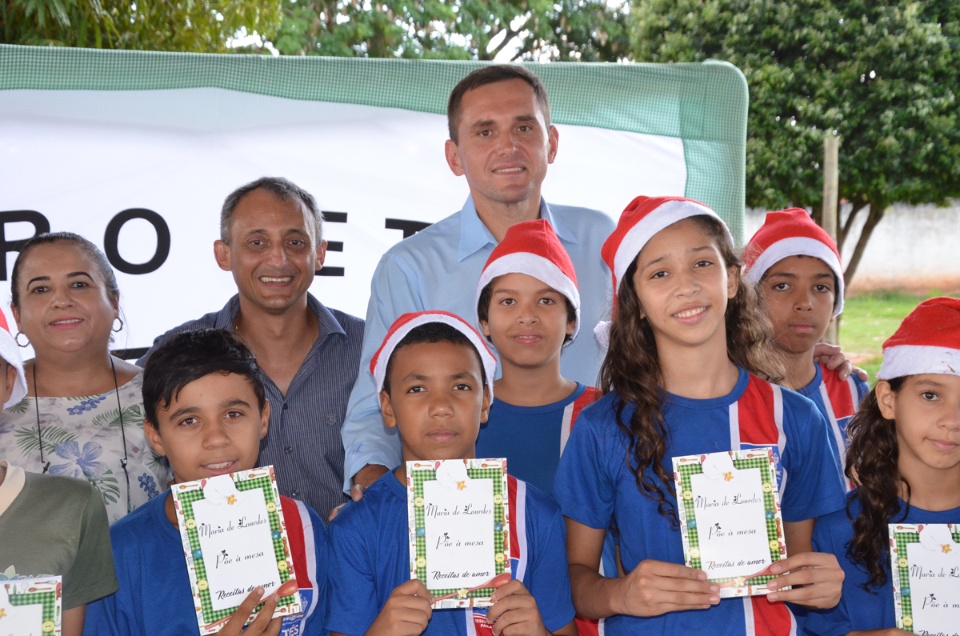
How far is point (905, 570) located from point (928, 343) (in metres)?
0.67

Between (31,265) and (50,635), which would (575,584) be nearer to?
(50,635)

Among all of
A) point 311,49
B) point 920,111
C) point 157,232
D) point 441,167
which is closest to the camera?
point 157,232

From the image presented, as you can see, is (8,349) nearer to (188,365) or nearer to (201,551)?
(188,365)

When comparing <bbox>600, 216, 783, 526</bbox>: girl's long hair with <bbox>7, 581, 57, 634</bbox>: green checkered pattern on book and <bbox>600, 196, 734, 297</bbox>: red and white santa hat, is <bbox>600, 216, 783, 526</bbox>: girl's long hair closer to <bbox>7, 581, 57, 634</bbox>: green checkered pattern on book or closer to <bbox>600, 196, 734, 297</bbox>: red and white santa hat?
<bbox>600, 196, 734, 297</bbox>: red and white santa hat

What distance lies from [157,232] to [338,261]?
0.88 meters

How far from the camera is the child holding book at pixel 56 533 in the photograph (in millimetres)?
2525

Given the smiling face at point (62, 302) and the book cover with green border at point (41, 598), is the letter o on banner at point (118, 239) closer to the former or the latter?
the smiling face at point (62, 302)

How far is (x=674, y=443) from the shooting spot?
A: 2.82 meters

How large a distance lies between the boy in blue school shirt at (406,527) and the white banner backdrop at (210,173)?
6.37ft

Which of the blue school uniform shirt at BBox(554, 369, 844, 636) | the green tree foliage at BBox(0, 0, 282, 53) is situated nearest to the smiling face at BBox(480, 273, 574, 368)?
the blue school uniform shirt at BBox(554, 369, 844, 636)

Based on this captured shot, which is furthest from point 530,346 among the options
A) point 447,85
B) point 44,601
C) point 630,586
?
point 447,85

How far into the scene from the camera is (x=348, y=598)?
271 cm

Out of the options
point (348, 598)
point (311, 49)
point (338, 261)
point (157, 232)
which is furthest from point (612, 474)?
point (311, 49)

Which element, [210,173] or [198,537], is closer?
Result: [198,537]
